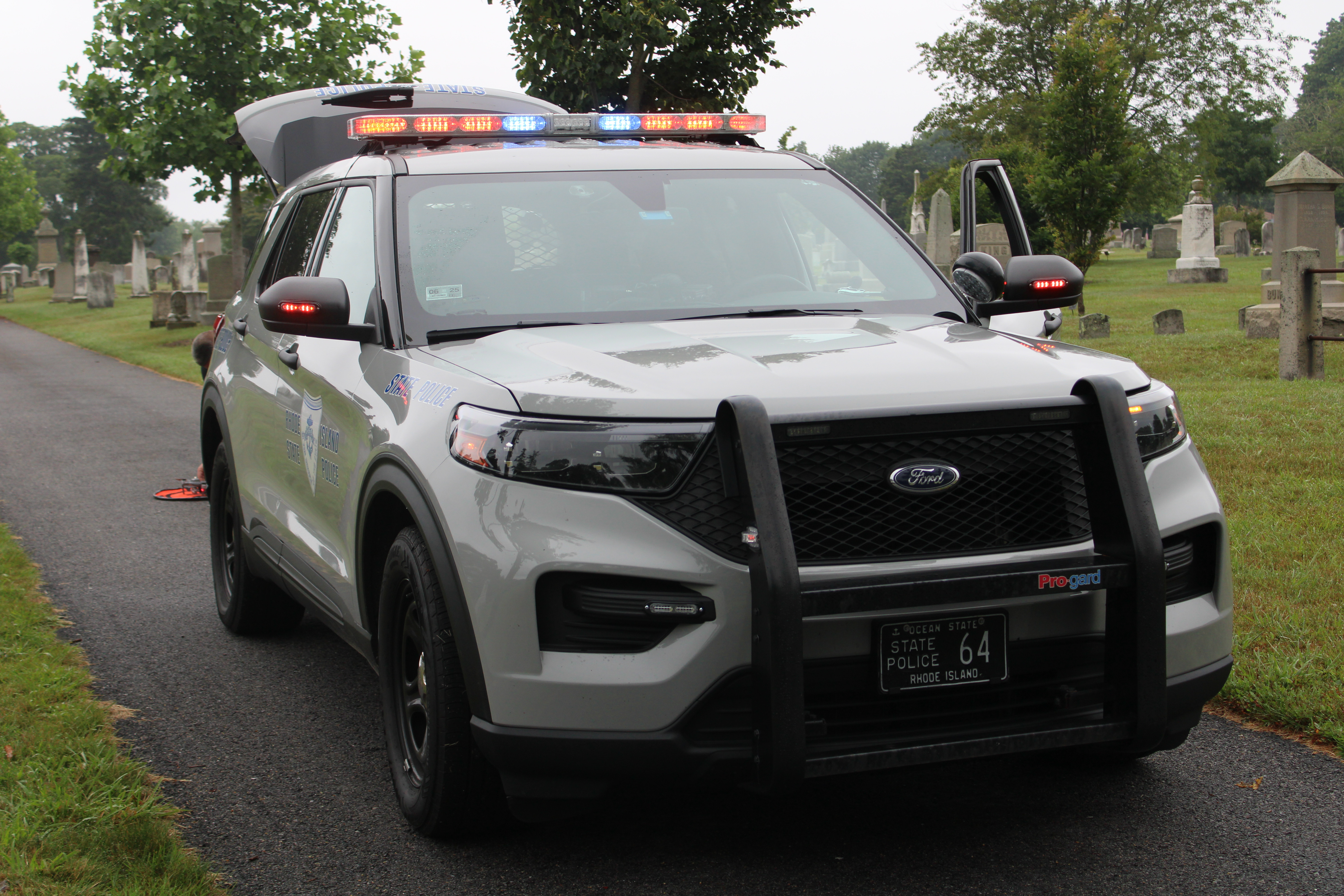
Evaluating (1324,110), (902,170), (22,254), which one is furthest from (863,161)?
(22,254)

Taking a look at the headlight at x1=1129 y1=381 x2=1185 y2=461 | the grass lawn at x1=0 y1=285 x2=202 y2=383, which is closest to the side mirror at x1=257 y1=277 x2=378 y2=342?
the headlight at x1=1129 y1=381 x2=1185 y2=461

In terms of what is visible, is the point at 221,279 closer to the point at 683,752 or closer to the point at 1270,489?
the point at 1270,489

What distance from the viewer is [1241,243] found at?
150 ft

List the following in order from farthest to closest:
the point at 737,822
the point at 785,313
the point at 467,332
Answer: the point at 785,313 → the point at 467,332 → the point at 737,822

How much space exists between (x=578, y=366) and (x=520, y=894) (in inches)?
50.9

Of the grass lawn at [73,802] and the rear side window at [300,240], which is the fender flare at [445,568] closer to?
the grass lawn at [73,802]

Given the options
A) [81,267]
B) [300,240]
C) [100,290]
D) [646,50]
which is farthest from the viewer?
[81,267]

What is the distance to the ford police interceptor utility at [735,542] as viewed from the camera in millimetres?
2883

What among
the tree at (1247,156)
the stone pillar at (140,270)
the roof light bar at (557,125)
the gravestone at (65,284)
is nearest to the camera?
the roof light bar at (557,125)

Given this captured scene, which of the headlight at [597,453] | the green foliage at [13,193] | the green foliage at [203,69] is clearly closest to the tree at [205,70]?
the green foliage at [203,69]

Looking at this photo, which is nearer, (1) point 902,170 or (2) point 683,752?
(2) point 683,752

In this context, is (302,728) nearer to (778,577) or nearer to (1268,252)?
(778,577)

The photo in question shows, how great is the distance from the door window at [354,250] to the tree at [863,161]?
14816cm

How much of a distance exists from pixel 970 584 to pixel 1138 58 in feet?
174
